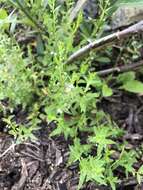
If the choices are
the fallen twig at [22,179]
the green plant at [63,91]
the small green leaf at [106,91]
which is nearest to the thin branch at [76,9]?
the green plant at [63,91]

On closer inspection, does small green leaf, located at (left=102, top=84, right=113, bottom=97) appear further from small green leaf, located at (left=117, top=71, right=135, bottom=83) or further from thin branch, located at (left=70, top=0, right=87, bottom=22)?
thin branch, located at (left=70, top=0, right=87, bottom=22)

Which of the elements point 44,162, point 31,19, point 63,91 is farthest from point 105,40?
point 44,162

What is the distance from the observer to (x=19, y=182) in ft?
5.18

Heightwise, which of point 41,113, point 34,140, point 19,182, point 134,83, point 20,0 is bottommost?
point 19,182

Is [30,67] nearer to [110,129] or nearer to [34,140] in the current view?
[34,140]

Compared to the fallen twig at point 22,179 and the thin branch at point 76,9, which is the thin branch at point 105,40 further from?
the fallen twig at point 22,179

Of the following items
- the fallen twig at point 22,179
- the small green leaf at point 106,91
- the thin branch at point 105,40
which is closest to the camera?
the thin branch at point 105,40

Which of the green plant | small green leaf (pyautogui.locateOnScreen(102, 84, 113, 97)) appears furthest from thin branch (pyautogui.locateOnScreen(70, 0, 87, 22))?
small green leaf (pyautogui.locateOnScreen(102, 84, 113, 97))

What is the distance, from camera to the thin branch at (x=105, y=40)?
1405mm

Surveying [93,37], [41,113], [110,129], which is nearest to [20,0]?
[93,37]

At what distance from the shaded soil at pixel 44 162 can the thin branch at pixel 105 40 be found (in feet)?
0.92

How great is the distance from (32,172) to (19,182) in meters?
0.06

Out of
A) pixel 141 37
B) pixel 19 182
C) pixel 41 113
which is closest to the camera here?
pixel 19 182

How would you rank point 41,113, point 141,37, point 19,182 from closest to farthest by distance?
point 19,182 → point 41,113 → point 141,37
